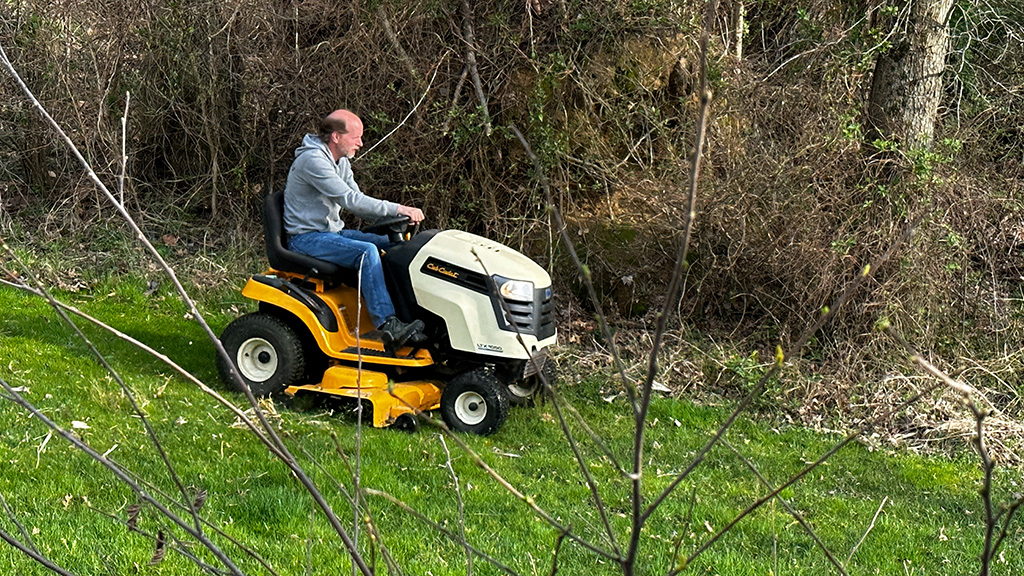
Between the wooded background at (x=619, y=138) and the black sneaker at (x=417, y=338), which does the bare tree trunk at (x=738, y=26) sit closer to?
the wooded background at (x=619, y=138)

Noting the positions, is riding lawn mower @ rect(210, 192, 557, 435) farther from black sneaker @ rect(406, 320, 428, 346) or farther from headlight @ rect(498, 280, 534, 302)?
black sneaker @ rect(406, 320, 428, 346)

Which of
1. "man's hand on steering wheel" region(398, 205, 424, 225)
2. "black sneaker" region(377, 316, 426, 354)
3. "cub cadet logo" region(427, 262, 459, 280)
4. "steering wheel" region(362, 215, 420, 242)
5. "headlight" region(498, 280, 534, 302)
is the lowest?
"black sneaker" region(377, 316, 426, 354)

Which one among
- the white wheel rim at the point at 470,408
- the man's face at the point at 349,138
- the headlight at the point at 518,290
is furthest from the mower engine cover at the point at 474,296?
the man's face at the point at 349,138

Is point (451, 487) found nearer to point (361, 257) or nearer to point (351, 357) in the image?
point (351, 357)

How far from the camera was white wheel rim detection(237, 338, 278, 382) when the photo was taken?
5.93 m

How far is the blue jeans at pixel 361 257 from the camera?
5.49 m

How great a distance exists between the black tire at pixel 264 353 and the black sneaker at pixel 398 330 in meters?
0.64

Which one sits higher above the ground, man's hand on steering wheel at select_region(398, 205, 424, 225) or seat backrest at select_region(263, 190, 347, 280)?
man's hand on steering wheel at select_region(398, 205, 424, 225)

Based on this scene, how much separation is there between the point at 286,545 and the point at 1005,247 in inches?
242

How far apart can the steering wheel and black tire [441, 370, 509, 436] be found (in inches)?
33.4

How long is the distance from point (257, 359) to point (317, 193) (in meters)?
1.05

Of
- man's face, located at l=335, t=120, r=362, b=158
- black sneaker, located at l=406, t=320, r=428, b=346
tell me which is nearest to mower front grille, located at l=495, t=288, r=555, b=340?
black sneaker, located at l=406, t=320, r=428, b=346

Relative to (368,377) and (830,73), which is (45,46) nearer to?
(368,377)

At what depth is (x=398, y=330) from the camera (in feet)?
17.9
